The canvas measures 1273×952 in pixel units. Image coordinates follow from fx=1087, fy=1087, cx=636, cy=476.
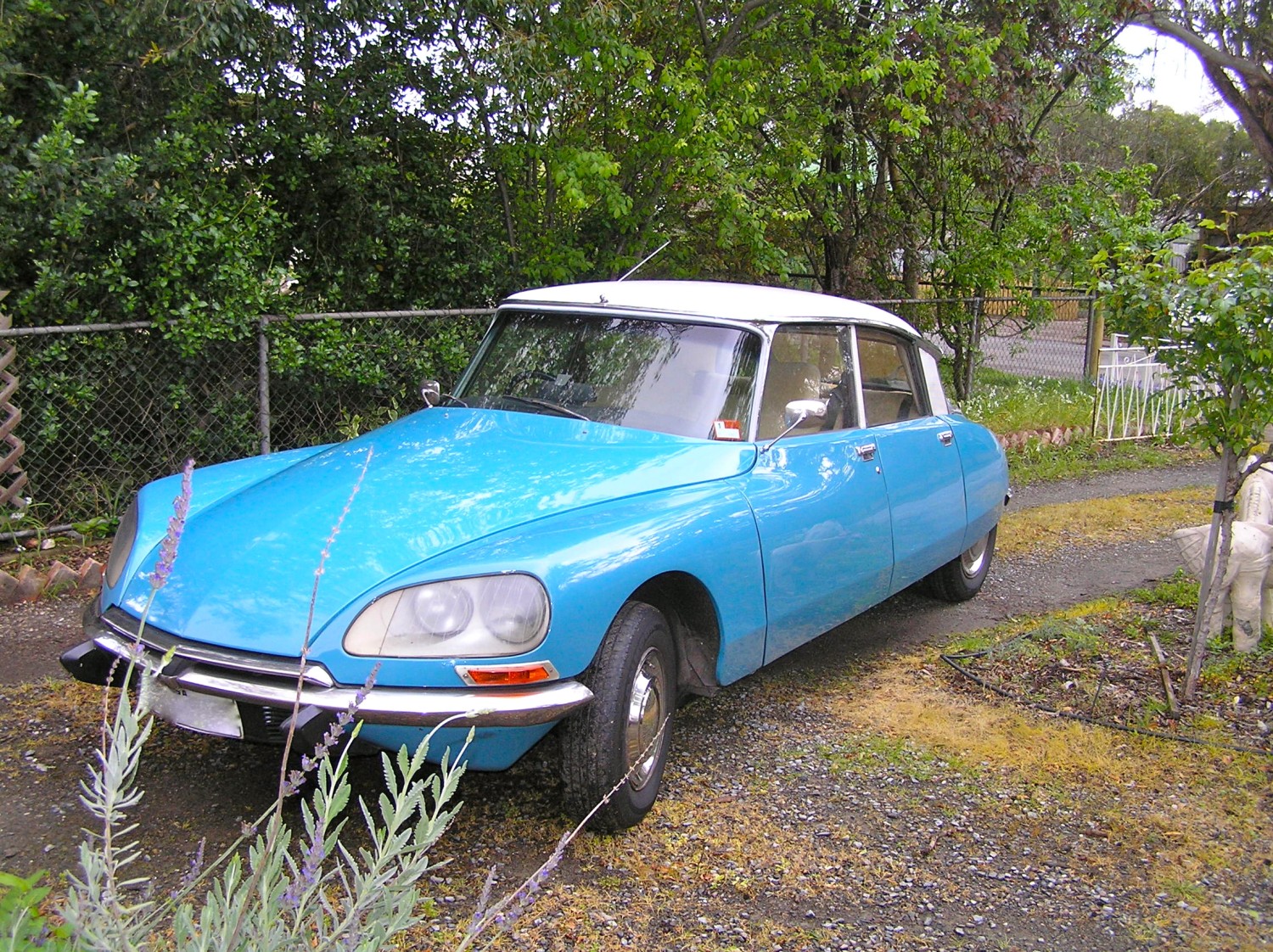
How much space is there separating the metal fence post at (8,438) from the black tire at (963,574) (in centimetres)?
513

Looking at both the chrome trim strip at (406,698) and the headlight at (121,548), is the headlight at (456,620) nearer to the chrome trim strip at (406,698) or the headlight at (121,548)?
the chrome trim strip at (406,698)

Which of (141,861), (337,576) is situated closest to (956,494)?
(337,576)

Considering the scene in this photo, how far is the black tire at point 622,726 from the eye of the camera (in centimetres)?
320

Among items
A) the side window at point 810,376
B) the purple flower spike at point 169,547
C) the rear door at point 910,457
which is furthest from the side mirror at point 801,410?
the purple flower spike at point 169,547

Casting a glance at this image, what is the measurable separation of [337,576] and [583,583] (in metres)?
0.69

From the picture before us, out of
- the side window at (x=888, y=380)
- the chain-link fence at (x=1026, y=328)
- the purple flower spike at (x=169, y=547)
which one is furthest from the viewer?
the chain-link fence at (x=1026, y=328)

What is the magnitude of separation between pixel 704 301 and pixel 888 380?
1271 mm

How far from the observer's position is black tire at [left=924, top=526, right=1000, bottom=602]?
6.01m

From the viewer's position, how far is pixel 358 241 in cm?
809

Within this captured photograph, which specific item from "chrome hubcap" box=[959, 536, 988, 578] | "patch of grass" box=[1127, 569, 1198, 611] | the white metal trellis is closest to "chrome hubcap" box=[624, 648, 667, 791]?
"chrome hubcap" box=[959, 536, 988, 578]

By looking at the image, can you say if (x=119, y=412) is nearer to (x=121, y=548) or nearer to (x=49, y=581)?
(x=49, y=581)

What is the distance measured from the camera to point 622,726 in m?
3.24

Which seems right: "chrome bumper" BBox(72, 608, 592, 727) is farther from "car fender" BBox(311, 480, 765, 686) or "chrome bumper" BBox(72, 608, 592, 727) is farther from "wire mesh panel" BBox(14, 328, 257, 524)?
"wire mesh panel" BBox(14, 328, 257, 524)

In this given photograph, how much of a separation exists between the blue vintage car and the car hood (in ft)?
0.03
